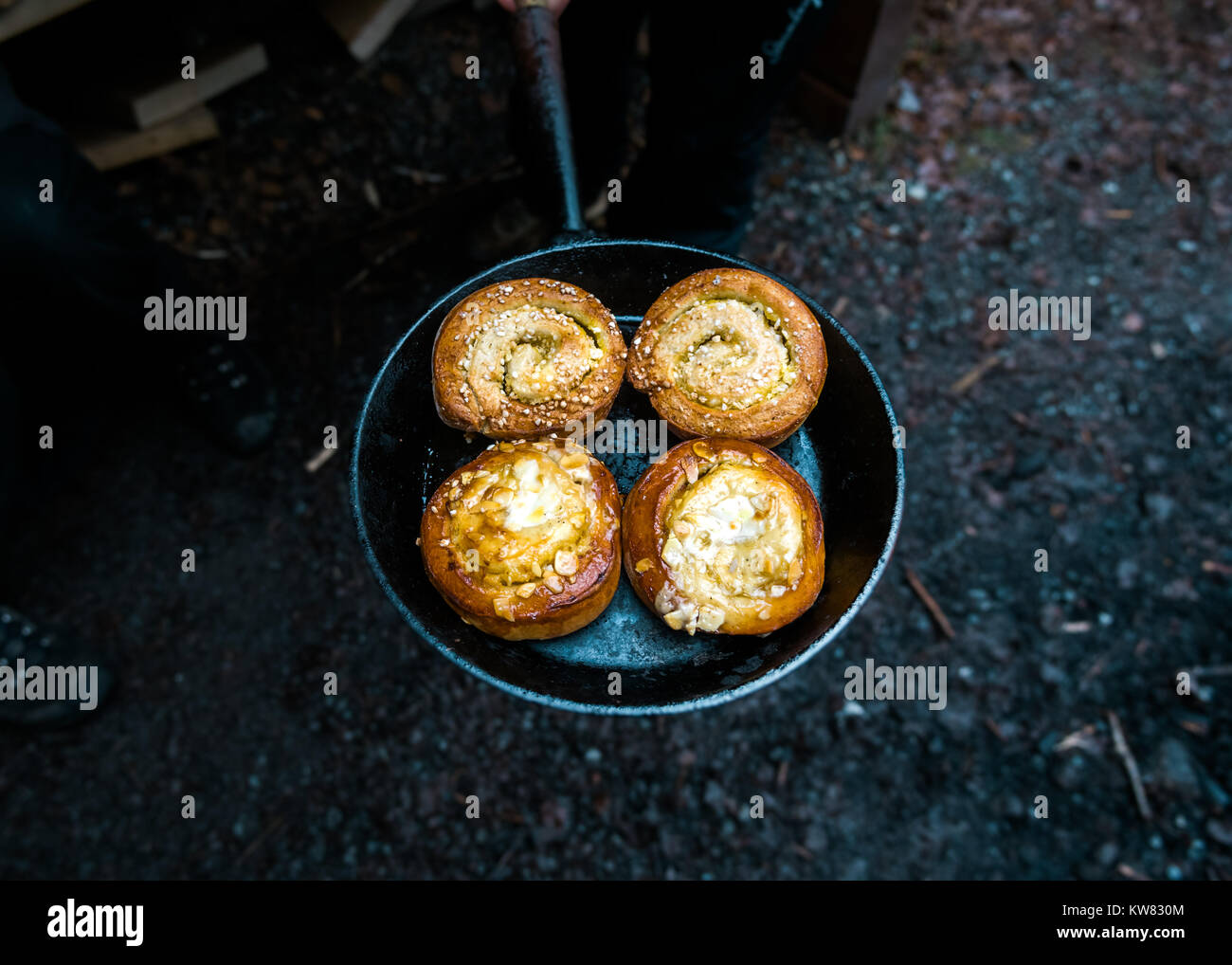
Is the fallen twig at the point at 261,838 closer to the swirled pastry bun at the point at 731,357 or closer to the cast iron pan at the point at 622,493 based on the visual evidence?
the cast iron pan at the point at 622,493

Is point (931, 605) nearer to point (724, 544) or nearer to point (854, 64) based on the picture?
point (724, 544)

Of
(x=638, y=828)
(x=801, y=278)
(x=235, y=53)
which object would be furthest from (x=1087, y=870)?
(x=235, y=53)

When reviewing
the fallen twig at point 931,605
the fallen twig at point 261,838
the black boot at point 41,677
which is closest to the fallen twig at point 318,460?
the black boot at point 41,677

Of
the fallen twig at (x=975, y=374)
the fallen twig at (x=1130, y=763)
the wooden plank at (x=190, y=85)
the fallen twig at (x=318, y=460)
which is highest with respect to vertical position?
the wooden plank at (x=190, y=85)

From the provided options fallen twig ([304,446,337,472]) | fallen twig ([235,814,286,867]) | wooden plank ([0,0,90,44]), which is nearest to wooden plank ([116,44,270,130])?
wooden plank ([0,0,90,44])
